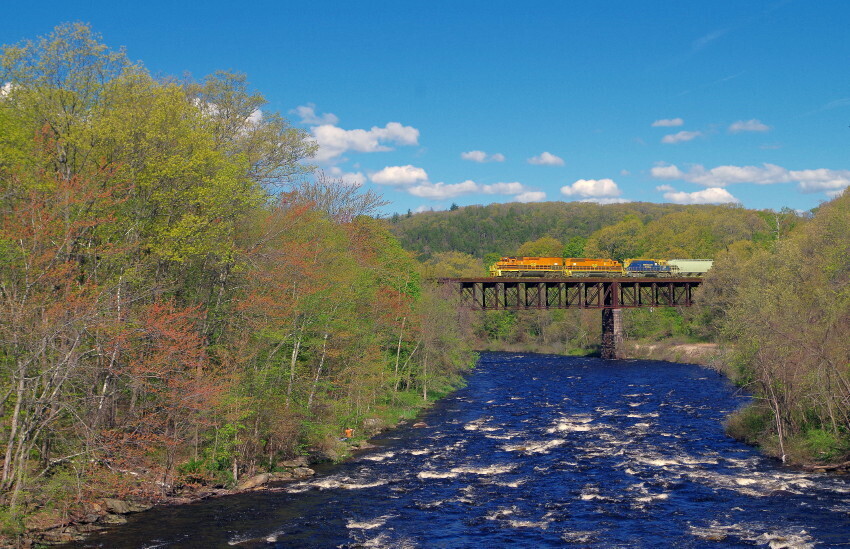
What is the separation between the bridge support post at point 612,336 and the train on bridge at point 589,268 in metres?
7.63

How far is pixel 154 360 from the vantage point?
1001 inches

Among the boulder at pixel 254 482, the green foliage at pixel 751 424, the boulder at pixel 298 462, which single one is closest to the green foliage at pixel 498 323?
the green foliage at pixel 751 424

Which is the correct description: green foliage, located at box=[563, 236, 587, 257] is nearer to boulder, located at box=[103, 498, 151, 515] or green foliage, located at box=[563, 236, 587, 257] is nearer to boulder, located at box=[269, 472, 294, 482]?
boulder, located at box=[269, 472, 294, 482]

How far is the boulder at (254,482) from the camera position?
27906mm

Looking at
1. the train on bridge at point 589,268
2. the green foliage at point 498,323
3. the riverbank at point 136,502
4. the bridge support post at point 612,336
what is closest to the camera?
the riverbank at point 136,502

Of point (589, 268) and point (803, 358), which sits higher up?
point (589, 268)

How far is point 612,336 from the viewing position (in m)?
95.3

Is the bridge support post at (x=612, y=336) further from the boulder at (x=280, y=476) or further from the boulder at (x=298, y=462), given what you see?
the boulder at (x=280, y=476)

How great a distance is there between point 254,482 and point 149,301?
8.85 metres

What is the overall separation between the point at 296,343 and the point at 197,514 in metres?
10.1

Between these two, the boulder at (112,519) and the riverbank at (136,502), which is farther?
the boulder at (112,519)

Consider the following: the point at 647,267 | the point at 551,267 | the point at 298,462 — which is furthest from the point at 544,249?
the point at 298,462

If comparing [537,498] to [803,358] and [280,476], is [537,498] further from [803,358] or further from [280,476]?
[803,358]

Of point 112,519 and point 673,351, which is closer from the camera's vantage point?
point 112,519
